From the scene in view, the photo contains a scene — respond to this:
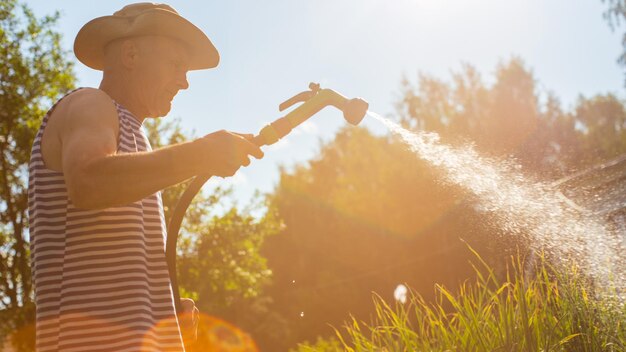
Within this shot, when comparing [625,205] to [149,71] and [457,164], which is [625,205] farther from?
[149,71]

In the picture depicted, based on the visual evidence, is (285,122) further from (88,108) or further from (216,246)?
(216,246)

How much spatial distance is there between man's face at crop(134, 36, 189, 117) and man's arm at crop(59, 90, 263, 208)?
1.08 ft

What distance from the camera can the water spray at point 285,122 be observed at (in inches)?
76.7

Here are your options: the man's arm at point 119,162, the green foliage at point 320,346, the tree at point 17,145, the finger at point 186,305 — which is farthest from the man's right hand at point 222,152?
the tree at point 17,145

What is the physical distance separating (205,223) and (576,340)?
14135 mm

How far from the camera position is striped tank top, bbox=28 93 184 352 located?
1.70 metres

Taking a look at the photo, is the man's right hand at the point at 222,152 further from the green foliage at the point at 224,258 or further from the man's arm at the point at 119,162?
the green foliage at the point at 224,258

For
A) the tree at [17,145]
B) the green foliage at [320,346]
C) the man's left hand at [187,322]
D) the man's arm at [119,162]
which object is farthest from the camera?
the tree at [17,145]

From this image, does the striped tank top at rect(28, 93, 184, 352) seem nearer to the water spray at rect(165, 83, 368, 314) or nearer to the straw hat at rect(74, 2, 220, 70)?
the water spray at rect(165, 83, 368, 314)

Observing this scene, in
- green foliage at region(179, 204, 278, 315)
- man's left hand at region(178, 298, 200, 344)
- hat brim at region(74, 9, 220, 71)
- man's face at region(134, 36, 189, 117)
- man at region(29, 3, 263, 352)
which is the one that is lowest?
man's left hand at region(178, 298, 200, 344)

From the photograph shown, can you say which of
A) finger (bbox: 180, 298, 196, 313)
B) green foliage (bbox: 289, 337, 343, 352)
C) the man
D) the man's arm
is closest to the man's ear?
the man

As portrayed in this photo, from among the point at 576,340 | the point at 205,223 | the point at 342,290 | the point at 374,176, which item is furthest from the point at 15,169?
the point at 374,176

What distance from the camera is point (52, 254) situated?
177cm

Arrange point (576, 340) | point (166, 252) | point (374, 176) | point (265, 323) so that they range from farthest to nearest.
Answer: point (374, 176)
point (265, 323)
point (576, 340)
point (166, 252)
